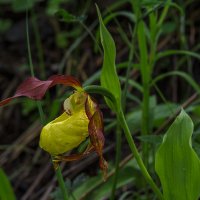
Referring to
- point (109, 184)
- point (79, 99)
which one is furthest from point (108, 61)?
point (109, 184)

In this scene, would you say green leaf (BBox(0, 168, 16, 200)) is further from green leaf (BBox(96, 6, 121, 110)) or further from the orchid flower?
green leaf (BBox(96, 6, 121, 110))

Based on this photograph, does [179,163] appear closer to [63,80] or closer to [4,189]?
[63,80]

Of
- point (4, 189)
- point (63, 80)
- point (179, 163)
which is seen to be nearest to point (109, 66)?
point (63, 80)

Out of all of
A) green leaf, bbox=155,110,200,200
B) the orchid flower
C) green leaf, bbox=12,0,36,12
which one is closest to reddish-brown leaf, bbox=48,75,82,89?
the orchid flower

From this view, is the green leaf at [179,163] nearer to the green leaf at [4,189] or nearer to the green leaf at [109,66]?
the green leaf at [109,66]

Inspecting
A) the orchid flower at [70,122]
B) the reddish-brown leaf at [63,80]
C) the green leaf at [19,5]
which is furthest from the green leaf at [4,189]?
the green leaf at [19,5]
